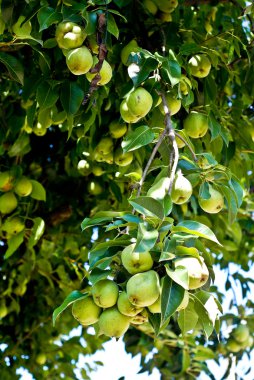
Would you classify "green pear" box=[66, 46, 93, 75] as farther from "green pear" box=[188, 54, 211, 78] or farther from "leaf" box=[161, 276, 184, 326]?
"leaf" box=[161, 276, 184, 326]

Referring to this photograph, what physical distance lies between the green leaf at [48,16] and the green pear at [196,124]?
485 millimetres

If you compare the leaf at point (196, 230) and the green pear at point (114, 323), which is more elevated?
the leaf at point (196, 230)

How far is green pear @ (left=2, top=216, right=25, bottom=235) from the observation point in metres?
2.61

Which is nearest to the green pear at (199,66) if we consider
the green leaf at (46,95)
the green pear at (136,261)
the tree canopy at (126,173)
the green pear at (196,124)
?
the tree canopy at (126,173)

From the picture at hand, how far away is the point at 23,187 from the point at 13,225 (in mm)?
163

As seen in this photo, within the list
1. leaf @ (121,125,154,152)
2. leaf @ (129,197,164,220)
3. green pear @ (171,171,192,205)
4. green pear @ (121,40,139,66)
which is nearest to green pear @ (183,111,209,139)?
green pear @ (121,40,139,66)

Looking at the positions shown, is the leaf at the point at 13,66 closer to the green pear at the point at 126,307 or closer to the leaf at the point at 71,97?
the leaf at the point at 71,97

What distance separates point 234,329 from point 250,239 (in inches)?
20.4

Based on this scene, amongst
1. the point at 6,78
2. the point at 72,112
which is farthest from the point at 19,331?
the point at 72,112

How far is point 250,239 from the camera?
360 cm

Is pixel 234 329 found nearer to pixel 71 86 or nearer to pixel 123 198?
pixel 123 198

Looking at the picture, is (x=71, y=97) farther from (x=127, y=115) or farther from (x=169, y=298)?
(x=169, y=298)

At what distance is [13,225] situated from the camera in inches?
103

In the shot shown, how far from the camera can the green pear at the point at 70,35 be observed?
172cm
